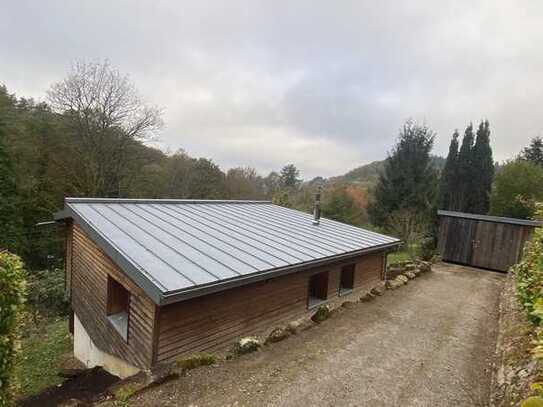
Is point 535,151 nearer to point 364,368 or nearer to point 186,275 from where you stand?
point 364,368

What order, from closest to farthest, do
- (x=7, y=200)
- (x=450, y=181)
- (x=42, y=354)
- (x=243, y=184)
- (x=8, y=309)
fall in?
(x=8, y=309), (x=42, y=354), (x=7, y=200), (x=450, y=181), (x=243, y=184)

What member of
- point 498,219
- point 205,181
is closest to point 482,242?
point 498,219

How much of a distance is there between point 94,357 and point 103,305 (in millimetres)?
1839

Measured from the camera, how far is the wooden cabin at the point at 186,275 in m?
4.80

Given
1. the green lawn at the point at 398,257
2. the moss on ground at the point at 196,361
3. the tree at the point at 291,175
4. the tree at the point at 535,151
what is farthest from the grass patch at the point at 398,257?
the tree at the point at 291,175

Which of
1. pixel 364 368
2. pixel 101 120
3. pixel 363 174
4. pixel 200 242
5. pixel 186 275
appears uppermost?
pixel 101 120

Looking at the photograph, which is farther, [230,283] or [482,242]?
[482,242]

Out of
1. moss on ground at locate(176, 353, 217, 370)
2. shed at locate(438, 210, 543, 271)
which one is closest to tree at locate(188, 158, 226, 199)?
shed at locate(438, 210, 543, 271)

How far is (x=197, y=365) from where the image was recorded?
15.5 ft

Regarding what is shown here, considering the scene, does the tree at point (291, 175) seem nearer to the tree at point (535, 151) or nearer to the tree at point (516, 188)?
the tree at point (516, 188)

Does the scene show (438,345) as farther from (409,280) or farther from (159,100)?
(159,100)

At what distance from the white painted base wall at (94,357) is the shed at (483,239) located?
1449 cm

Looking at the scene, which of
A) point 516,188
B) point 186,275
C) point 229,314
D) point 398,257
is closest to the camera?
point 186,275

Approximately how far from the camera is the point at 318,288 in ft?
27.2
